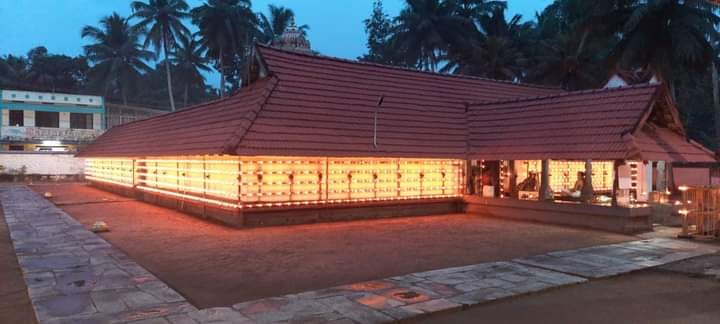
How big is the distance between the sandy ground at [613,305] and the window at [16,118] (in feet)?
142

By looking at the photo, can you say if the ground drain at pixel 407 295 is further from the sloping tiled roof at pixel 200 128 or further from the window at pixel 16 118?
the window at pixel 16 118

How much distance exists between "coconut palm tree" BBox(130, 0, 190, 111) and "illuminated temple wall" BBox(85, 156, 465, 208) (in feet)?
92.3

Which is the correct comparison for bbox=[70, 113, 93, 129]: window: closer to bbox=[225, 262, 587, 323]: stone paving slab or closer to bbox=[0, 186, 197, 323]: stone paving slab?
bbox=[0, 186, 197, 323]: stone paving slab

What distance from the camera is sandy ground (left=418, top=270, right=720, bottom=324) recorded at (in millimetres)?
6484

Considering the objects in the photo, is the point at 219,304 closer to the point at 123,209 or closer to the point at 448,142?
the point at 448,142

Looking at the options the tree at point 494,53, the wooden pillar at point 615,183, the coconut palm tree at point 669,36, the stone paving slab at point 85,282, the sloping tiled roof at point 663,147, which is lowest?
the stone paving slab at point 85,282

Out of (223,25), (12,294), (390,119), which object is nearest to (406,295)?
(12,294)

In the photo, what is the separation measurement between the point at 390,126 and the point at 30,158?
3310 centimetres

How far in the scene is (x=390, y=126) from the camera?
16.4 meters

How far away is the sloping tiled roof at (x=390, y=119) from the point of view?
14.1 meters

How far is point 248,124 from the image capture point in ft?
44.8

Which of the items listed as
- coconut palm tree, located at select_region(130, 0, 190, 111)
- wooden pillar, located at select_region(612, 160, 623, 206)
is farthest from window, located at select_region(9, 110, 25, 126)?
wooden pillar, located at select_region(612, 160, 623, 206)

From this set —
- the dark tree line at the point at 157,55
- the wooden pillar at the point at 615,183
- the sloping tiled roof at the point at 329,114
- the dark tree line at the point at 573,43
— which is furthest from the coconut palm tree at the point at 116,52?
the wooden pillar at the point at 615,183

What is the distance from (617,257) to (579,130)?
5.69 meters
